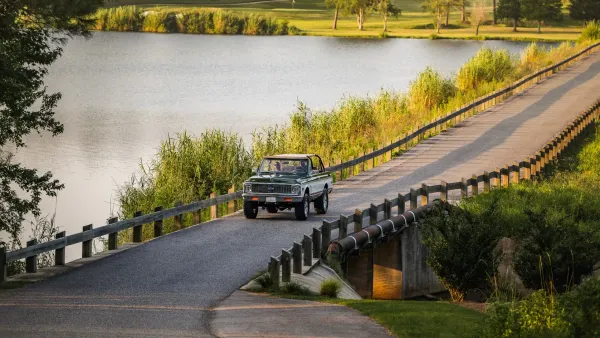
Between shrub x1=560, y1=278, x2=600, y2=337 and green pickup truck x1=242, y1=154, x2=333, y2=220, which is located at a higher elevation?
shrub x1=560, y1=278, x2=600, y2=337

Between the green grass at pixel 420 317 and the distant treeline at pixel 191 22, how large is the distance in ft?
476

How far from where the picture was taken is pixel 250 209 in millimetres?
29422

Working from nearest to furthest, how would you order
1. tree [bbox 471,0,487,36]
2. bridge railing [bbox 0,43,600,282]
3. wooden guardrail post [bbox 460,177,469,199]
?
bridge railing [bbox 0,43,600,282]
wooden guardrail post [bbox 460,177,469,199]
tree [bbox 471,0,487,36]

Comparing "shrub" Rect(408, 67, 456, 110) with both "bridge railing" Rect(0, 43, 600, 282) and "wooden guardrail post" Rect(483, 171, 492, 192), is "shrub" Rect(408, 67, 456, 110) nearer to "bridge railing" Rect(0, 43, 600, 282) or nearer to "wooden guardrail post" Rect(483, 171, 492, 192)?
"bridge railing" Rect(0, 43, 600, 282)

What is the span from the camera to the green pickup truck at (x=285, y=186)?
2839cm

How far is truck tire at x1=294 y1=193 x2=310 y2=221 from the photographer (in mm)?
28844

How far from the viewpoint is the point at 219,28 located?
167500 millimetres

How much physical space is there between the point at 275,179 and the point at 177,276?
7.19 metres

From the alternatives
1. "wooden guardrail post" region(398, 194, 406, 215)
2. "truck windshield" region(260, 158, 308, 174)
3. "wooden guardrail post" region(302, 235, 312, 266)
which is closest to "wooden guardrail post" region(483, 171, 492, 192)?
"wooden guardrail post" region(398, 194, 406, 215)

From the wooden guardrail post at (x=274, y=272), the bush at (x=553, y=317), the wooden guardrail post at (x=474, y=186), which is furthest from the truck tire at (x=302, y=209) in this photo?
the bush at (x=553, y=317)

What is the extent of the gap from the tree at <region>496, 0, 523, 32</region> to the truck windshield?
14859 cm

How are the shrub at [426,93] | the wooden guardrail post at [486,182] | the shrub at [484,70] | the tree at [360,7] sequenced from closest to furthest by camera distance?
the wooden guardrail post at [486,182], the shrub at [426,93], the shrub at [484,70], the tree at [360,7]

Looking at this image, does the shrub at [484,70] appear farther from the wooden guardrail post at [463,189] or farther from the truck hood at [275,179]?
the truck hood at [275,179]

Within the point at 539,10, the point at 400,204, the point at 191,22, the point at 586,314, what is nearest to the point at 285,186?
the point at 400,204
